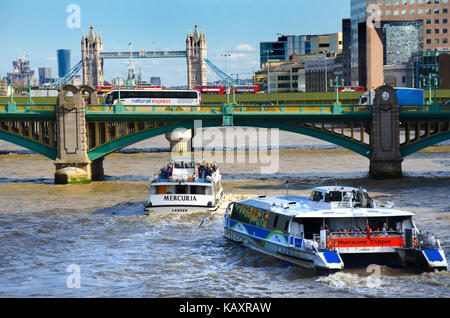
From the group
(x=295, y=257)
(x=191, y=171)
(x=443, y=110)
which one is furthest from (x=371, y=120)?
(x=295, y=257)

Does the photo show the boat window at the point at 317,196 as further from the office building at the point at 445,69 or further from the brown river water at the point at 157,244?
the office building at the point at 445,69

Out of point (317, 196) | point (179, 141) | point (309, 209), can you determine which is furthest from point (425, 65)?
point (309, 209)

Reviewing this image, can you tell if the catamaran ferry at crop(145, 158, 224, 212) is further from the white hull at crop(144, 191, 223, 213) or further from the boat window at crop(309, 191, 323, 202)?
the boat window at crop(309, 191, 323, 202)

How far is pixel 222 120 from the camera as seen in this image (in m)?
74.1

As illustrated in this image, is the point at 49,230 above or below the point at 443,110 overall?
Answer: below

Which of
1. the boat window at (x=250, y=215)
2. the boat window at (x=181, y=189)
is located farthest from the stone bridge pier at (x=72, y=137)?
the boat window at (x=250, y=215)

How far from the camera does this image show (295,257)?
3400cm

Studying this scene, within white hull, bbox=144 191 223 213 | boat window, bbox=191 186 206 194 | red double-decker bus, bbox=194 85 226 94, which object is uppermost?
red double-decker bus, bbox=194 85 226 94

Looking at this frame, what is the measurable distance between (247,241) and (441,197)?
949 inches

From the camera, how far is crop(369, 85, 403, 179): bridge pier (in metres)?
70.5

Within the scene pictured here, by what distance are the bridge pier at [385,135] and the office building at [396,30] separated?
11482 cm

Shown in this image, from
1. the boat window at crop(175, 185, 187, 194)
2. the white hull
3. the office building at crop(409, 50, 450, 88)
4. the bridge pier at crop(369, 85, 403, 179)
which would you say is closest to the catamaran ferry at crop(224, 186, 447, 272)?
the white hull

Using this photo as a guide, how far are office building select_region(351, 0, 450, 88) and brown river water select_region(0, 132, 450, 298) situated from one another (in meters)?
109
